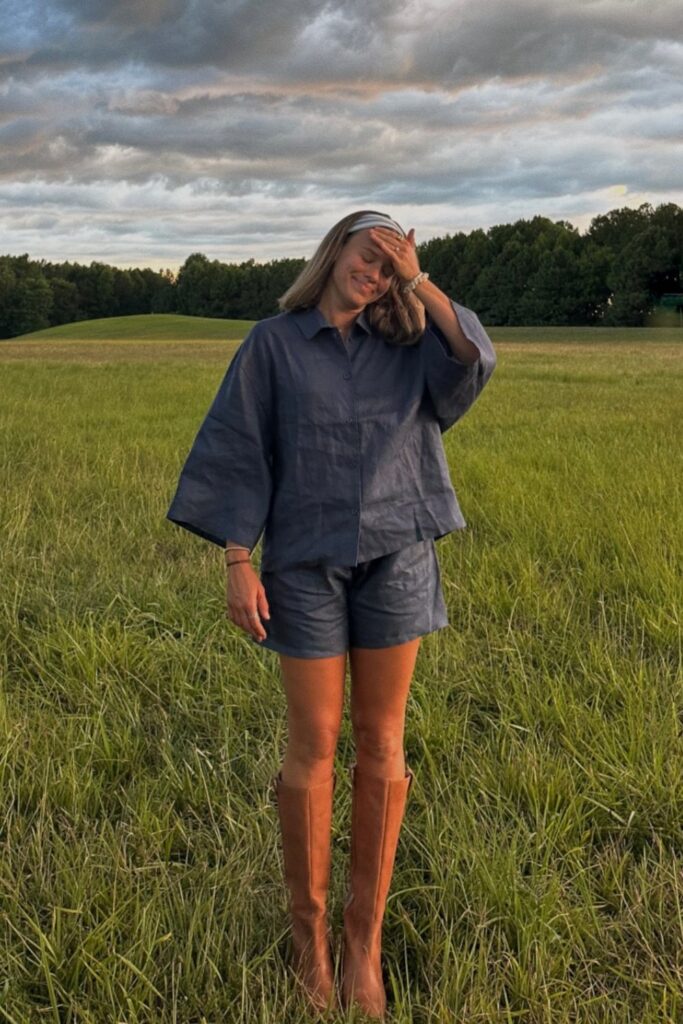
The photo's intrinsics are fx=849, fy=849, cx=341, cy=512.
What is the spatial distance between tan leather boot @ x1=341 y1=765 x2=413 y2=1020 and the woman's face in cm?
111

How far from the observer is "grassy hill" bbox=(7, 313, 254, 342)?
57.5 metres

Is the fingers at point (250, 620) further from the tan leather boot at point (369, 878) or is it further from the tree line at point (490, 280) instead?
the tree line at point (490, 280)

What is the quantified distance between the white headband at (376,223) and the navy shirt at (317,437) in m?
0.19

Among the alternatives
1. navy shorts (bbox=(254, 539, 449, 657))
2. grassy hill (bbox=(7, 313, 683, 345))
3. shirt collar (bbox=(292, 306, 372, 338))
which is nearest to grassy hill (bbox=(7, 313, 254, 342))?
grassy hill (bbox=(7, 313, 683, 345))

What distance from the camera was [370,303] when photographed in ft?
6.22

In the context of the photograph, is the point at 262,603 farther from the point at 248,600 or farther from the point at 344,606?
the point at 344,606

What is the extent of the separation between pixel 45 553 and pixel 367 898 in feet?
11.5

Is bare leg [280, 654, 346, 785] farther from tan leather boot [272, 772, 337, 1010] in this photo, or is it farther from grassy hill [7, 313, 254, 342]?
grassy hill [7, 313, 254, 342]

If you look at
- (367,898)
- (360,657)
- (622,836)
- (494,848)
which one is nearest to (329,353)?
(360,657)

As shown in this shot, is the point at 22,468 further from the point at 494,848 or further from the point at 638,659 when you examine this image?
the point at 494,848

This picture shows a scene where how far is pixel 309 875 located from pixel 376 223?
1.50 meters

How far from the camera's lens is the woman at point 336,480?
185cm

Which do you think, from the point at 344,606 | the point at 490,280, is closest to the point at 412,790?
the point at 344,606

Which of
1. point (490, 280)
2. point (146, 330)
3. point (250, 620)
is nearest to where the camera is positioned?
point (250, 620)
